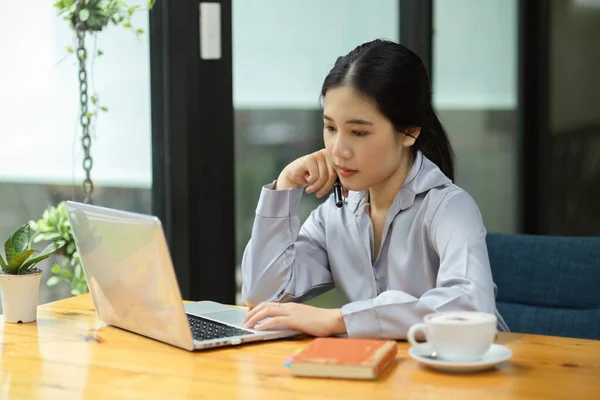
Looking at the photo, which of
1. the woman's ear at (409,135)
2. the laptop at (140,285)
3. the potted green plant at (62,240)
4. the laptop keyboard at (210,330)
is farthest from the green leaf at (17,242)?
the woman's ear at (409,135)

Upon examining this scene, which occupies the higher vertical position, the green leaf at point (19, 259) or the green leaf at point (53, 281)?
the green leaf at point (19, 259)

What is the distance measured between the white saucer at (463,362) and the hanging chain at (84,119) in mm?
1361

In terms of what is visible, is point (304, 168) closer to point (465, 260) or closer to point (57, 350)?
point (465, 260)

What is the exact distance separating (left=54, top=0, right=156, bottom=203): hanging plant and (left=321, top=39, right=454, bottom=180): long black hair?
835 mm

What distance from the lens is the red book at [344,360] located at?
1.25 metres

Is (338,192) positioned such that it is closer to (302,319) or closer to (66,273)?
(302,319)

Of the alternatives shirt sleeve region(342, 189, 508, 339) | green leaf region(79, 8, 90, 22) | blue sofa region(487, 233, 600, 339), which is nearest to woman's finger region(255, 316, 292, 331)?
shirt sleeve region(342, 189, 508, 339)

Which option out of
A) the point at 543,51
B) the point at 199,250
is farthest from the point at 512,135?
the point at 199,250

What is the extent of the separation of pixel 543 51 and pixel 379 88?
2667 millimetres

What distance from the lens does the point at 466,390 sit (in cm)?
119

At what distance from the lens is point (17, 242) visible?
67.5 inches

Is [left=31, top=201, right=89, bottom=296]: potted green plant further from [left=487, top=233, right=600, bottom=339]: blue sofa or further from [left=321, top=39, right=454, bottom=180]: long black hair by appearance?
[left=487, top=233, right=600, bottom=339]: blue sofa

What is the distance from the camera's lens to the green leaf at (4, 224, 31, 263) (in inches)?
66.8

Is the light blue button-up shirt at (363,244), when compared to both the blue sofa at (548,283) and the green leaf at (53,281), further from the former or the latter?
the green leaf at (53,281)
